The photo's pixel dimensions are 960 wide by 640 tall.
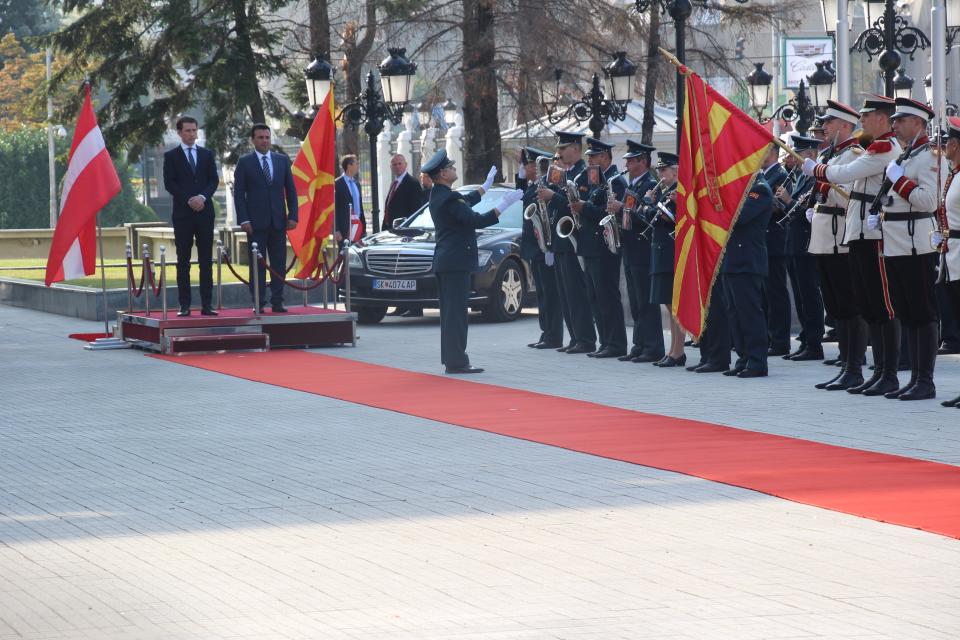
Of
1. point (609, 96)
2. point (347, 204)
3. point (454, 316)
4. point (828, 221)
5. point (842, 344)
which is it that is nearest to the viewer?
point (828, 221)

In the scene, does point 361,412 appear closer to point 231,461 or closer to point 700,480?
point 231,461

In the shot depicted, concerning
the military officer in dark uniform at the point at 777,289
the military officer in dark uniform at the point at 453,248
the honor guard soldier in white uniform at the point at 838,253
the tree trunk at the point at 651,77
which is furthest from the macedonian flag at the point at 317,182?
the tree trunk at the point at 651,77

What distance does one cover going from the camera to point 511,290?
20.3 metres

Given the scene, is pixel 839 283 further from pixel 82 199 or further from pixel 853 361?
pixel 82 199

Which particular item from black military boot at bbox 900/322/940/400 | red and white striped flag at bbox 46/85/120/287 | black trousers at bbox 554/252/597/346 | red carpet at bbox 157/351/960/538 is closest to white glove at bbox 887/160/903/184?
black military boot at bbox 900/322/940/400

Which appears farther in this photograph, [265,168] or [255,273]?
[265,168]

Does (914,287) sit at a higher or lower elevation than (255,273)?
lower

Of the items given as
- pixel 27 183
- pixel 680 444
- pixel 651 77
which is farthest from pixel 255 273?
pixel 27 183

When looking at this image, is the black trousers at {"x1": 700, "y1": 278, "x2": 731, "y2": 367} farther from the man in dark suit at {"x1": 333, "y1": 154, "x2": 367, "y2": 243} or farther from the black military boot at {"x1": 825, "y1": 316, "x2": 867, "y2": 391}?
the man in dark suit at {"x1": 333, "y1": 154, "x2": 367, "y2": 243}

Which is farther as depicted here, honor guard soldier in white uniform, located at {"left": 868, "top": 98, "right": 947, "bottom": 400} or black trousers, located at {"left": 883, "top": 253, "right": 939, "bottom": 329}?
black trousers, located at {"left": 883, "top": 253, "right": 939, "bottom": 329}

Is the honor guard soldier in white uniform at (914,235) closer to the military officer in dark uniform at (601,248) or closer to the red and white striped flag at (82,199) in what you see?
the military officer in dark uniform at (601,248)

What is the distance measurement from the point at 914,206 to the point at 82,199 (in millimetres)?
9224

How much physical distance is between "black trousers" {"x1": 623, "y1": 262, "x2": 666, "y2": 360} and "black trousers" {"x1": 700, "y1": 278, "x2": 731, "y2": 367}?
0.89 meters

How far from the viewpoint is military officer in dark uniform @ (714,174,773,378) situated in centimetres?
1384
